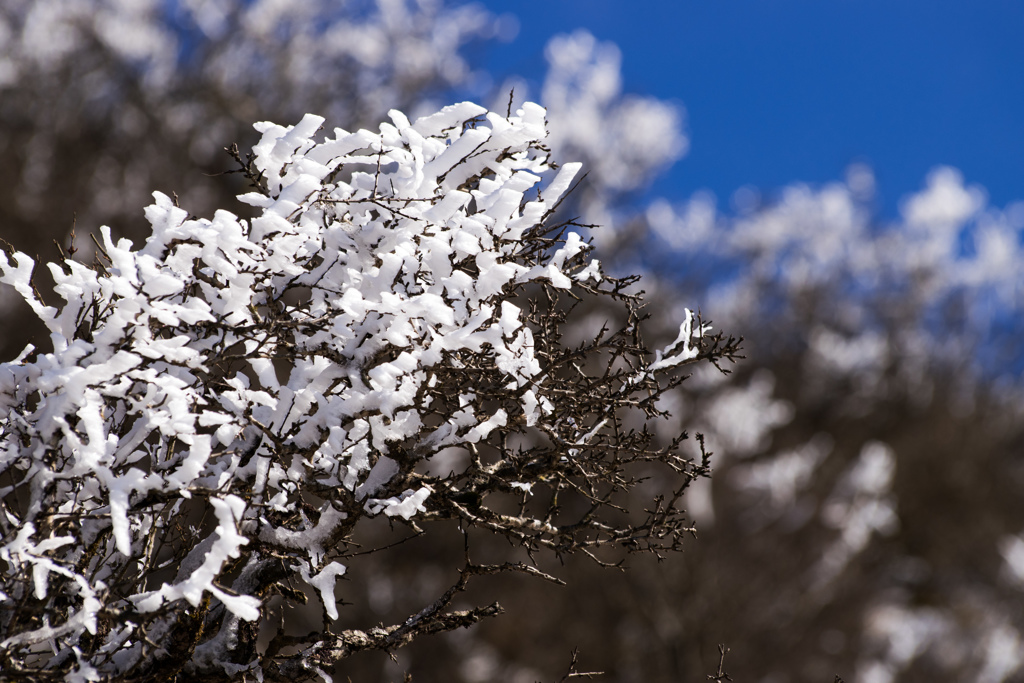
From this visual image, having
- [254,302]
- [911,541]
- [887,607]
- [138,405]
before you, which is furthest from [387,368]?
[911,541]

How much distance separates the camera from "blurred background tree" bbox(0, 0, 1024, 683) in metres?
14.8

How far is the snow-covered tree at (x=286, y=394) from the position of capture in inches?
93.5

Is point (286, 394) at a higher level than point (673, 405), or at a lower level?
lower

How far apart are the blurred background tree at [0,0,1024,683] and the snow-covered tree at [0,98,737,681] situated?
696cm

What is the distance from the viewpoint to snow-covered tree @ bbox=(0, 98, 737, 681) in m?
2.38

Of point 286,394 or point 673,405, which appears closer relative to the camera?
point 286,394

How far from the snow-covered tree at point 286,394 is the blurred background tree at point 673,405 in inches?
274

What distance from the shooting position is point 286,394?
2.54 meters

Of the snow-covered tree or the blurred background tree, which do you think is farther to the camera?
the blurred background tree

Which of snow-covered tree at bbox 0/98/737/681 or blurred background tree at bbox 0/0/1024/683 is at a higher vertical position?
blurred background tree at bbox 0/0/1024/683

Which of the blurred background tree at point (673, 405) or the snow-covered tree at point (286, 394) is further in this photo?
the blurred background tree at point (673, 405)

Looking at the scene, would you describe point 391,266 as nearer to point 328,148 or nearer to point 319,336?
point 319,336

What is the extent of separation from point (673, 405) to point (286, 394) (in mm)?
14893

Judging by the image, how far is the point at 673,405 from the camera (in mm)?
16781
